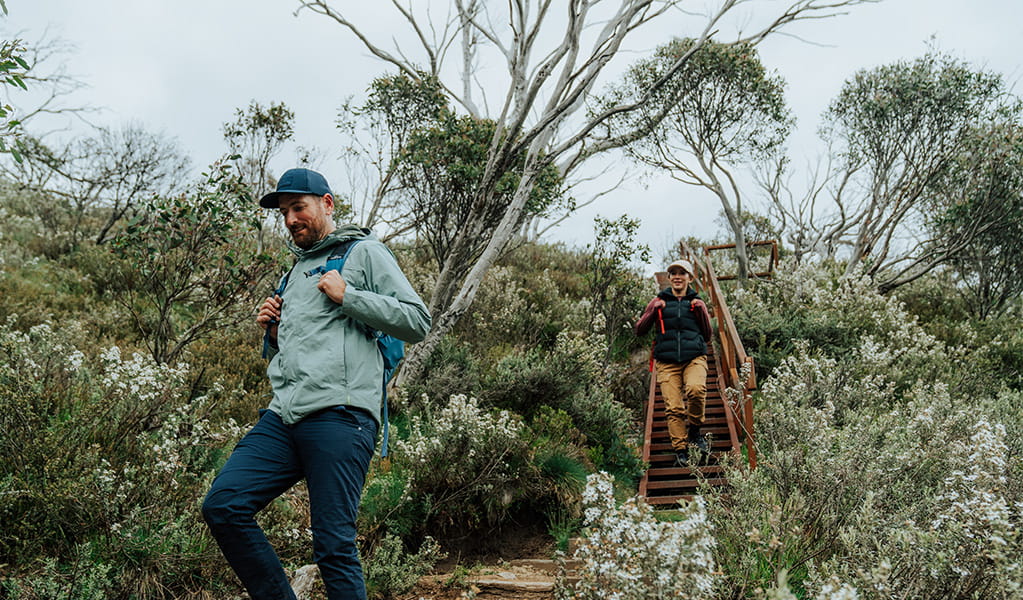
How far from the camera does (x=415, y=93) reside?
10508mm

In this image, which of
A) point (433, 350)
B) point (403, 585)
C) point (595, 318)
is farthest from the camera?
point (595, 318)

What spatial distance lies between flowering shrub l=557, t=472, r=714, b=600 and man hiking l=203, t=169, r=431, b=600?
1074 millimetres

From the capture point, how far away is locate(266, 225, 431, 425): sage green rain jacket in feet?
7.83

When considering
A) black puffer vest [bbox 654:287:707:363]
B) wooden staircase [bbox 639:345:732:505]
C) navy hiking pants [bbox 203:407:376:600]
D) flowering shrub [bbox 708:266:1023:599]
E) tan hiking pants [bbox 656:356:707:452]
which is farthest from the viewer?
black puffer vest [bbox 654:287:707:363]

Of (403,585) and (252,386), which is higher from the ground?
(252,386)

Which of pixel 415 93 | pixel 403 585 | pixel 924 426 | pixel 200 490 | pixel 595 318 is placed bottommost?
pixel 403 585

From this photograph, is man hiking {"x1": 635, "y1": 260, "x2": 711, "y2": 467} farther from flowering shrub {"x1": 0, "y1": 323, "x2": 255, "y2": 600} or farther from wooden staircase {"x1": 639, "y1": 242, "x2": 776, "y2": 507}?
flowering shrub {"x1": 0, "y1": 323, "x2": 255, "y2": 600}

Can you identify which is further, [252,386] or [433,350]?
[433,350]

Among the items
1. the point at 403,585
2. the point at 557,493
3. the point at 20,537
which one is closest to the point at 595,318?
the point at 557,493

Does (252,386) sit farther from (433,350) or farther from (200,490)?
(200,490)

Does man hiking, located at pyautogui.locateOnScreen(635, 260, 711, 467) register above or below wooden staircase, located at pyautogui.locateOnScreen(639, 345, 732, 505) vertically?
above

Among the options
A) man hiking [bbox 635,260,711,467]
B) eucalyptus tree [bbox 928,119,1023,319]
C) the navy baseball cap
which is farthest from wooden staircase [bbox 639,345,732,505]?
eucalyptus tree [bbox 928,119,1023,319]

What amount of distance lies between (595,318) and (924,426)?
4.64 meters

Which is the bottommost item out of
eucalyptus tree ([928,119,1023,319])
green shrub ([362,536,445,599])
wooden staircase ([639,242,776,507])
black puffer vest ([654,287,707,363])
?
green shrub ([362,536,445,599])
